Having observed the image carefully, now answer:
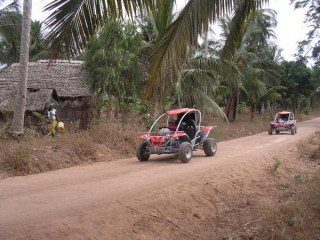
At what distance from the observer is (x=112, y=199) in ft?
25.2

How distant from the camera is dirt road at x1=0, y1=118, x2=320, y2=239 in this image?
616cm

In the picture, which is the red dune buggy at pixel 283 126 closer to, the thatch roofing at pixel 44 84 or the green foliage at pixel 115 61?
the green foliage at pixel 115 61

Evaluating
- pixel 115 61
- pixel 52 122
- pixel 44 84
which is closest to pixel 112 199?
pixel 115 61

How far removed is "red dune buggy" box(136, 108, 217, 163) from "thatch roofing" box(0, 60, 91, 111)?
762 cm

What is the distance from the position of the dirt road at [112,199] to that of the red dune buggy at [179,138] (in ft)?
1.52

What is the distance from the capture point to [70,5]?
A: 180 inches

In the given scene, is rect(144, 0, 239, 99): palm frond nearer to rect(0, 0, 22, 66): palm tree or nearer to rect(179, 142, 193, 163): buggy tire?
rect(179, 142, 193, 163): buggy tire

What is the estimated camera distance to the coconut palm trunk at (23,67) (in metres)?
12.8

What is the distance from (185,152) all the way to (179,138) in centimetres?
73

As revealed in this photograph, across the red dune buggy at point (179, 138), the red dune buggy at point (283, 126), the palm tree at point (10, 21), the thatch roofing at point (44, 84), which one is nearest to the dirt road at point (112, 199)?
the red dune buggy at point (179, 138)

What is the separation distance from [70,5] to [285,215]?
16.0ft

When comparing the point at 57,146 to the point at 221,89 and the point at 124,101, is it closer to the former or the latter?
the point at 124,101

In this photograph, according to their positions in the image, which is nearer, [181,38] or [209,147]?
[181,38]

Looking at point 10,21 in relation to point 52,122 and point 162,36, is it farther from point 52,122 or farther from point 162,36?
point 162,36
